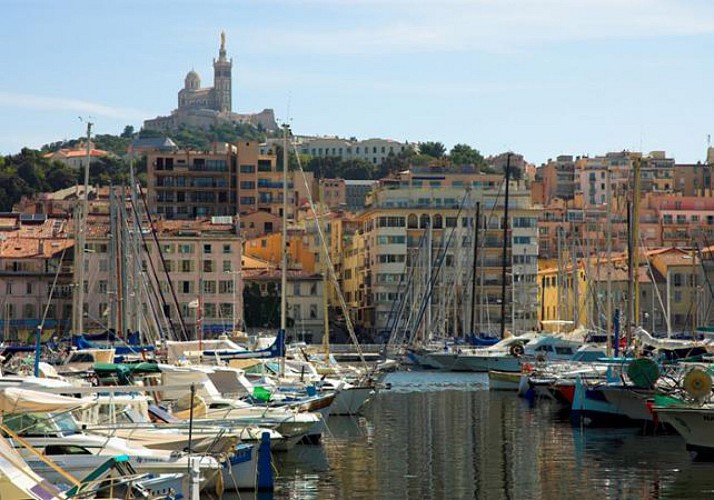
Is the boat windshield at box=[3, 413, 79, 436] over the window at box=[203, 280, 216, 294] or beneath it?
over

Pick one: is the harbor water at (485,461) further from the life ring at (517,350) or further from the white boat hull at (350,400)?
the life ring at (517,350)

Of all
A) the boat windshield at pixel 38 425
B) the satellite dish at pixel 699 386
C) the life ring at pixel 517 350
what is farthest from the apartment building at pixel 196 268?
the boat windshield at pixel 38 425

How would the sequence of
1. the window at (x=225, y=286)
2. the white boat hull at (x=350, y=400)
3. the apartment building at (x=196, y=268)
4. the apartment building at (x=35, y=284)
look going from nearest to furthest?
Answer: the white boat hull at (x=350, y=400), the apartment building at (x=196, y=268), the apartment building at (x=35, y=284), the window at (x=225, y=286)

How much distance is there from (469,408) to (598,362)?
5.76 meters

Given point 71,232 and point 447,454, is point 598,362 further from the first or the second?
point 71,232

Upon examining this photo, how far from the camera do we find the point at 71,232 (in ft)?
378

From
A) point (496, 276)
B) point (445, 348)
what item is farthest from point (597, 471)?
point (496, 276)

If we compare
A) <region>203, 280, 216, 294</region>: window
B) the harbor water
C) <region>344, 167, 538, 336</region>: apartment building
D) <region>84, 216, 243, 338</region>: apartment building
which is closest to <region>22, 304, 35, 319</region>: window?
<region>84, 216, 243, 338</region>: apartment building

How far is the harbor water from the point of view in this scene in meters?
34.6

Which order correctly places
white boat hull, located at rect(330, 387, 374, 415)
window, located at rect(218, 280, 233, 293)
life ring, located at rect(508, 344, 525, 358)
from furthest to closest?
window, located at rect(218, 280, 233, 293) → life ring, located at rect(508, 344, 525, 358) → white boat hull, located at rect(330, 387, 374, 415)

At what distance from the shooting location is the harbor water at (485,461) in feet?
113

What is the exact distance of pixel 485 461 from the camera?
41.0m

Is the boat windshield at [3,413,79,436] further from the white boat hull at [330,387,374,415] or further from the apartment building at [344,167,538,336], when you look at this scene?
the apartment building at [344,167,538,336]

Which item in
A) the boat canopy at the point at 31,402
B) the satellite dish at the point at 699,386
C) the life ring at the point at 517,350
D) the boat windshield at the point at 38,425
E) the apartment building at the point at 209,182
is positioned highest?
the apartment building at the point at 209,182
